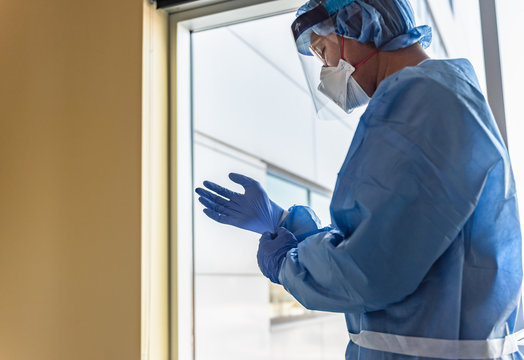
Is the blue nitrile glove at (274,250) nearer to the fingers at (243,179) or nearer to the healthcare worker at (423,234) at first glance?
the healthcare worker at (423,234)

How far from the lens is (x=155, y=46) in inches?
77.2

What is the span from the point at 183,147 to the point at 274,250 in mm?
864

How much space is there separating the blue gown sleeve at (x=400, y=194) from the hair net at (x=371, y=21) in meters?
0.19

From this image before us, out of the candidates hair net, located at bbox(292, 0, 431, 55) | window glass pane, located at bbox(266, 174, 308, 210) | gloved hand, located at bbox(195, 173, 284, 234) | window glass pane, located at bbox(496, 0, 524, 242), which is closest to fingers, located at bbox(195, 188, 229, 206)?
gloved hand, located at bbox(195, 173, 284, 234)

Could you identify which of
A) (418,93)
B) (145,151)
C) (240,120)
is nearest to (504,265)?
(418,93)

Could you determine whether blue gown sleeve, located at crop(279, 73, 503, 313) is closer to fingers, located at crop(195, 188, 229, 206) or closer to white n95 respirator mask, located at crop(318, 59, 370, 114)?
white n95 respirator mask, located at crop(318, 59, 370, 114)

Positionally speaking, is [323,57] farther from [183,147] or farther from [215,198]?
[183,147]

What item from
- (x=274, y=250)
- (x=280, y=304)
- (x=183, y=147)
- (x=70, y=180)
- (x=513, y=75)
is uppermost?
(x=513, y=75)

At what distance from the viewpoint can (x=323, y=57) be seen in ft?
4.34

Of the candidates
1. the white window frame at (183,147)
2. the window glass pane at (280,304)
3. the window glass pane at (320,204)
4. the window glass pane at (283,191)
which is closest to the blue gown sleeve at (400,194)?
the white window frame at (183,147)

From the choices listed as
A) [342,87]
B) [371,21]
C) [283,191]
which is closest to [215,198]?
[342,87]

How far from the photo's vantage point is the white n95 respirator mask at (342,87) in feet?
4.14

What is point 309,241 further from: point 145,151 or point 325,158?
point 325,158

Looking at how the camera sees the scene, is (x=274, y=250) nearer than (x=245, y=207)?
Yes
